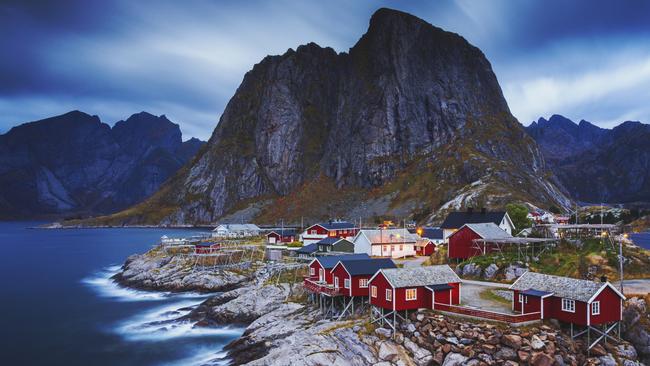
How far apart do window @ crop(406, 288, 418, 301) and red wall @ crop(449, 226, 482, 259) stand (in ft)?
73.2

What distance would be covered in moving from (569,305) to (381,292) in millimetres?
14726

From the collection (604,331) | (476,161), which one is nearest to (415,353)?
(604,331)

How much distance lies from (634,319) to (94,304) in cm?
6739

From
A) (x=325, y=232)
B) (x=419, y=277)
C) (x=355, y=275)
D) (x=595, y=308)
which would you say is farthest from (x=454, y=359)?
(x=325, y=232)

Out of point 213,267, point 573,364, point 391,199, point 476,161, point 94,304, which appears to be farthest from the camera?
→ point 391,199

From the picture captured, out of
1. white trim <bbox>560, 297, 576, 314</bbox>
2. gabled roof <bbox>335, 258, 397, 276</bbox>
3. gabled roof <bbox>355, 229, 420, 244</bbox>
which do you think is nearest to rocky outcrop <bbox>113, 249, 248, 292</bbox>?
gabled roof <bbox>355, 229, 420, 244</bbox>

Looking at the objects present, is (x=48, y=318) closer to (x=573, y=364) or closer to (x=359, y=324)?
(x=359, y=324)

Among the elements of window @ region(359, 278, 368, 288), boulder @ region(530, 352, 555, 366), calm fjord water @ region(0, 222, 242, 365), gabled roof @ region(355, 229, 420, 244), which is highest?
gabled roof @ region(355, 229, 420, 244)

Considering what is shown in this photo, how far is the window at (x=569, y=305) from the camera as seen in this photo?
114 ft

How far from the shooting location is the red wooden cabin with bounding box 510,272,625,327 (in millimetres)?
33906

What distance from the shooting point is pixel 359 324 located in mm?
41438

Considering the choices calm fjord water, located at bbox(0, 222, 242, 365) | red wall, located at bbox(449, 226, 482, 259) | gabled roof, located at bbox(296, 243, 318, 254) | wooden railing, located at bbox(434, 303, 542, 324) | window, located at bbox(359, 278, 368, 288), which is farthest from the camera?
gabled roof, located at bbox(296, 243, 318, 254)

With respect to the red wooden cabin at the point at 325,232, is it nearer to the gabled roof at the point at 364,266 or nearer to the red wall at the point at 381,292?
the gabled roof at the point at 364,266

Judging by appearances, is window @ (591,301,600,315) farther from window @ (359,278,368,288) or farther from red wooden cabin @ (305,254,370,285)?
red wooden cabin @ (305,254,370,285)
